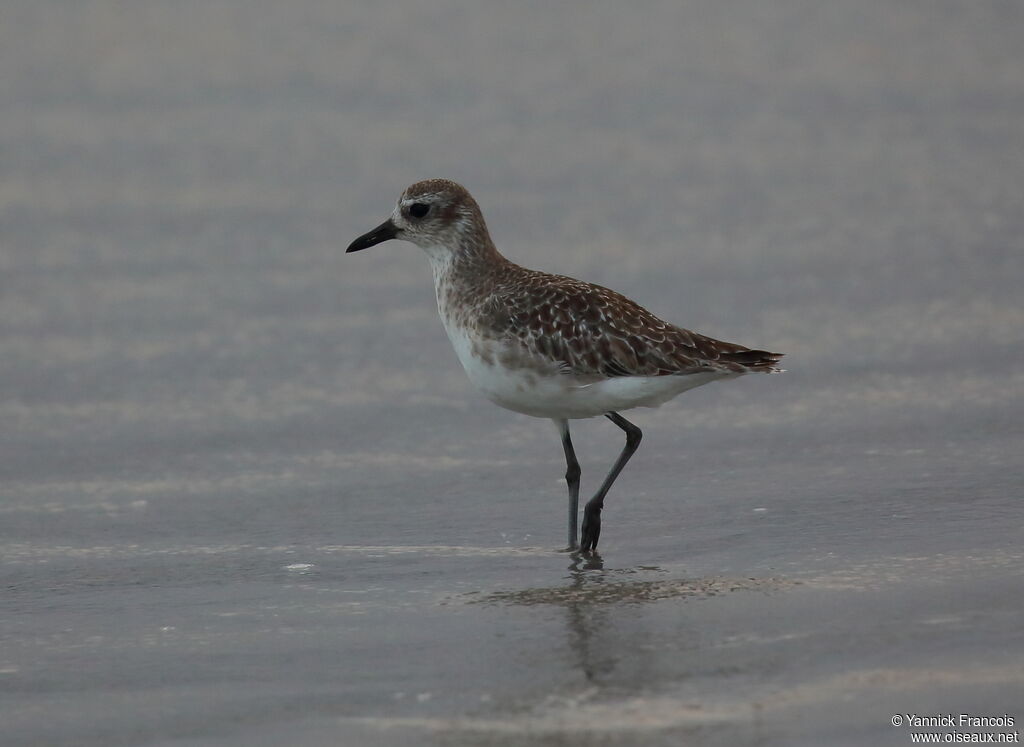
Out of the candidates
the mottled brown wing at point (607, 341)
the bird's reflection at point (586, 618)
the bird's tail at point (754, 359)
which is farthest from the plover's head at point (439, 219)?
the bird's reflection at point (586, 618)

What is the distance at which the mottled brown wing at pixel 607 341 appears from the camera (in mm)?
7227

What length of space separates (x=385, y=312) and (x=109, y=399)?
186cm

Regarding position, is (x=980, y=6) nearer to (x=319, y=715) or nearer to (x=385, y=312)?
(x=385, y=312)

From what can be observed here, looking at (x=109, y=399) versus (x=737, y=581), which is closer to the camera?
(x=737, y=581)

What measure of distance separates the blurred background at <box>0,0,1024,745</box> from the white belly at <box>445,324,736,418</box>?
49 centimetres

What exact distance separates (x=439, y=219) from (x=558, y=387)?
1.19 metres

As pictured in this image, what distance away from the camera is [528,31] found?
661 inches

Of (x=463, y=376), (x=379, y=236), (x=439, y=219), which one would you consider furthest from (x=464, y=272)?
(x=463, y=376)

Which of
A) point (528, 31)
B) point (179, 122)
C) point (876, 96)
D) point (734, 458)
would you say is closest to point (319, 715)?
point (734, 458)

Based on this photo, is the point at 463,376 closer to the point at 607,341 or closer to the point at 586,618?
the point at 607,341

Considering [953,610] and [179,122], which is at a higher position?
[179,122]

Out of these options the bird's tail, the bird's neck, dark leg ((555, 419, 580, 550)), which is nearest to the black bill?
the bird's neck

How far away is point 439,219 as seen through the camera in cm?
805

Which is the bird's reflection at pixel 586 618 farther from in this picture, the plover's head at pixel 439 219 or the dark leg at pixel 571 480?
the plover's head at pixel 439 219
